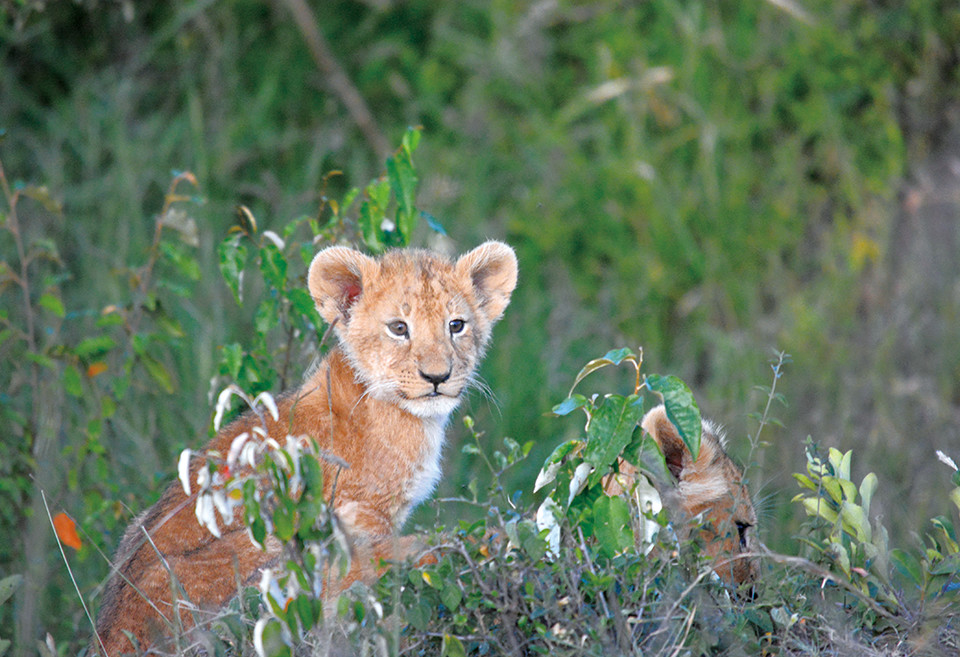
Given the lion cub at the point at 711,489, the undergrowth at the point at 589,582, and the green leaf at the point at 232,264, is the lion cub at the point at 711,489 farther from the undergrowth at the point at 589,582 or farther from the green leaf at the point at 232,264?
the green leaf at the point at 232,264

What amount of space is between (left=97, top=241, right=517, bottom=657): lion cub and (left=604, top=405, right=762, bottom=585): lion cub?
71 centimetres

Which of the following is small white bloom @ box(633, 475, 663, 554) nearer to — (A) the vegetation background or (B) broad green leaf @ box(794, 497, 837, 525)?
(B) broad green leaf @ box(794, 497, 837, 525)

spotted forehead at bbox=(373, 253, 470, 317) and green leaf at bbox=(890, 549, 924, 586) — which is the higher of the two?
spotted forehead at bbox=(373, 253, 470, 317)

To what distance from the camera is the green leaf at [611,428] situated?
2703 mm

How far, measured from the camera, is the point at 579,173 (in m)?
7.46

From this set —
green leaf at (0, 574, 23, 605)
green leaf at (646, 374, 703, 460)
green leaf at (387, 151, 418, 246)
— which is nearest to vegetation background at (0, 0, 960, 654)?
green leaf at (387, 151, 418, 246)

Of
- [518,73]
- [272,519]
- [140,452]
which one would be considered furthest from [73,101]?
[272,519]

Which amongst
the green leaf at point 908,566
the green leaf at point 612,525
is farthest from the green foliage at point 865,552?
the green leaf at point 612,525

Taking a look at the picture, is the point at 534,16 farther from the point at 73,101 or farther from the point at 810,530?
the point at 810,530

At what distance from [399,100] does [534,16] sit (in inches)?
50.6

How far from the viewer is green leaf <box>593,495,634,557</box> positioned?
9.12 ft

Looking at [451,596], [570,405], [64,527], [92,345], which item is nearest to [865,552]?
[570,405]

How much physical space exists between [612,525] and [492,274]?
1.48 meters

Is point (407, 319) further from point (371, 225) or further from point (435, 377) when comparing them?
point (371, 225)
